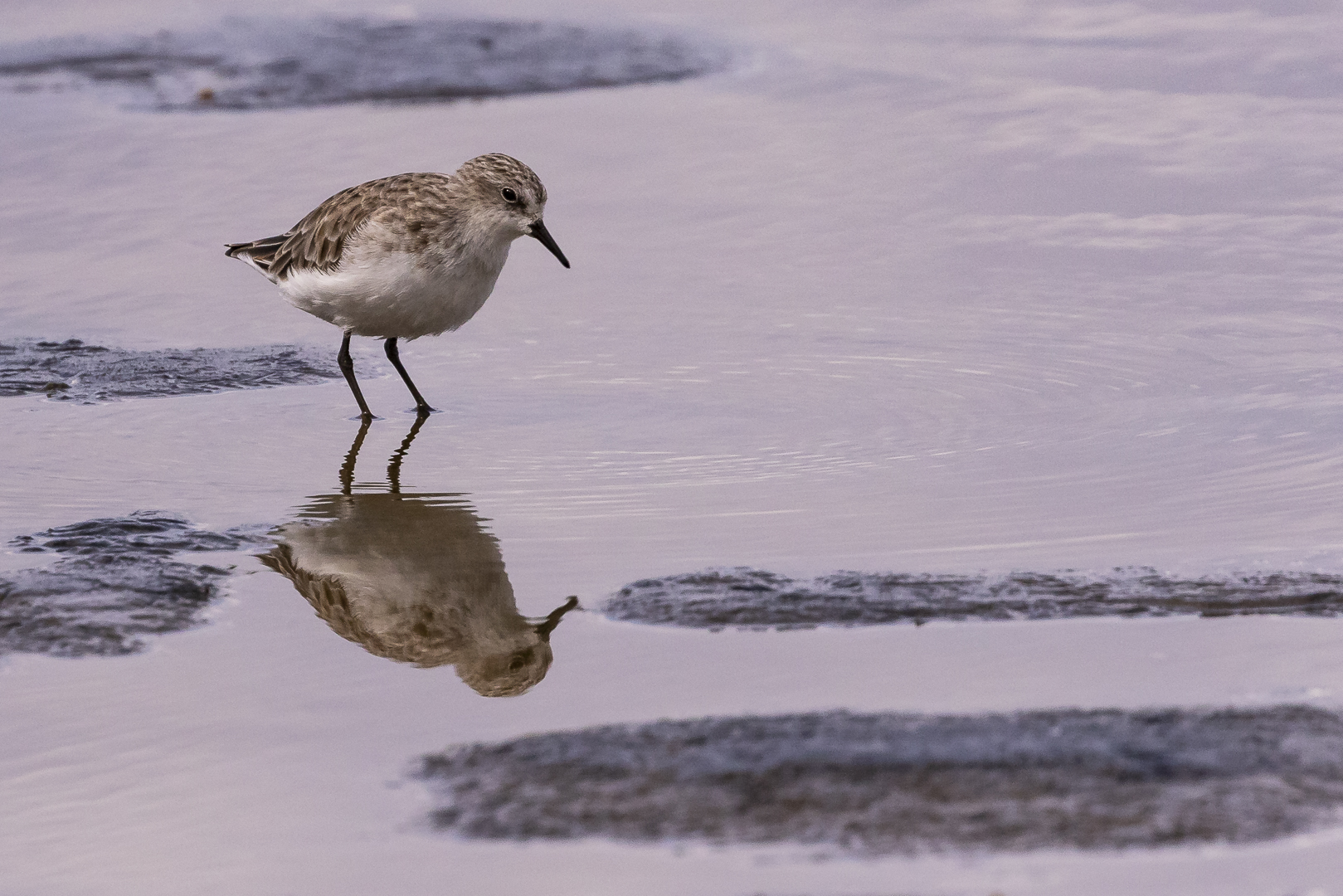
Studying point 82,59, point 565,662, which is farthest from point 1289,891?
point 82,59

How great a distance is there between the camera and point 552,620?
5.23m

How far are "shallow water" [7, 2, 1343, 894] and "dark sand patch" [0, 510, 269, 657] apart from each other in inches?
4.3

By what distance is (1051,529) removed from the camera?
5.83 meters

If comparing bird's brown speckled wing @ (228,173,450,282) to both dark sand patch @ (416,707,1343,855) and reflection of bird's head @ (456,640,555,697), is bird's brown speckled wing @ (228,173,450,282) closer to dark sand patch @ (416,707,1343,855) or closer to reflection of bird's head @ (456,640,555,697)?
reflection of bird's head @ (456,640,555,697)

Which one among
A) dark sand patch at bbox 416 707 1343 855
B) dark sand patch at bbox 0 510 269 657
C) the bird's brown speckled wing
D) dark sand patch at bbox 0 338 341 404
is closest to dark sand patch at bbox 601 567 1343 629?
dark sand patch at bbox 416 707 1343 855

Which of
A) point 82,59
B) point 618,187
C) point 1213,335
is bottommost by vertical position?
point 1213,335

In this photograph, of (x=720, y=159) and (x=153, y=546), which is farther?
(x=720, y=159)

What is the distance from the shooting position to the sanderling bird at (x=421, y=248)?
7.70 meters

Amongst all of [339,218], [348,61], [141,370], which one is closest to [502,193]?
[339,218]

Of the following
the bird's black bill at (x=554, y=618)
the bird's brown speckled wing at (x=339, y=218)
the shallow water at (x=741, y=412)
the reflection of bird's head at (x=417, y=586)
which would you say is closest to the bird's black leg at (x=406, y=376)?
the shallow water at (x=741, y=412)

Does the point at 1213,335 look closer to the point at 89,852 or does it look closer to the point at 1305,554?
the point at 1305,554

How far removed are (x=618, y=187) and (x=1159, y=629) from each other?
6.57 m

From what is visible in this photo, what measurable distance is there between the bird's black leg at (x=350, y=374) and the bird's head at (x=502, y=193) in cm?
96

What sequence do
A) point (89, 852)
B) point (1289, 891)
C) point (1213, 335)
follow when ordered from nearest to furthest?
1. point (1289, 891)
2. point (89, 852)
3. point (1213, 335)
